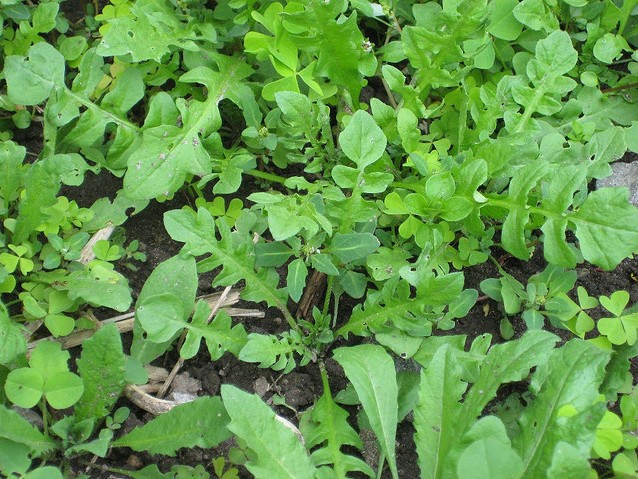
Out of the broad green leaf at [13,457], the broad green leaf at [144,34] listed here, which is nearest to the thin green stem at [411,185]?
the broad green leaf at [144,34]

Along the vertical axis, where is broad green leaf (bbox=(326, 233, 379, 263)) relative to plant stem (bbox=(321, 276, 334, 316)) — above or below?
above

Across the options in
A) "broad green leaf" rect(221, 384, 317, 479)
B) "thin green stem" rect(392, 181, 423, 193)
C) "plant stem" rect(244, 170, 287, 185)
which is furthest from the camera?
"plant stem" rect(244, 170, 287, 185)

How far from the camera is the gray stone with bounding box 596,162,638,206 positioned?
284 centimetres

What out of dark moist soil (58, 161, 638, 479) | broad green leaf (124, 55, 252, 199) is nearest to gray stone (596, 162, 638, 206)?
dark moist soil (58, 161, 638, 479)

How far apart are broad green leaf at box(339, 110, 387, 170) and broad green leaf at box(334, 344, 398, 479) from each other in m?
0.67

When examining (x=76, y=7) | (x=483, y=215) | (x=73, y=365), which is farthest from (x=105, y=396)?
(x=76, y=7)

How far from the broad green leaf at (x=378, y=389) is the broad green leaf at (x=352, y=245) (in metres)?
0.35

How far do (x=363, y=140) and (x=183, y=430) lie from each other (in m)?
1.16

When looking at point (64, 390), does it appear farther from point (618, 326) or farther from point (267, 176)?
point (618, 326)

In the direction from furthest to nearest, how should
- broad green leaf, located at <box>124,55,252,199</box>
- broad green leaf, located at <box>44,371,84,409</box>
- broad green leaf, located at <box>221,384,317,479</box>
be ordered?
1. broad green leaf, located at <box>124,55,252,199</box>
2. broad green leaf, located at <box>44,371,84,409</box>
3. broad green leaf, located at <box>221,384,317,479</box>

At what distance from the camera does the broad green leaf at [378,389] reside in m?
2.24

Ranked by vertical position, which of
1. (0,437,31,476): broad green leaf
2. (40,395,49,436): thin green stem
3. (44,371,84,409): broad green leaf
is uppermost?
(44,371,84,409): broad green leaf

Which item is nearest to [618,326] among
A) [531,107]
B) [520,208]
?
[520,208]

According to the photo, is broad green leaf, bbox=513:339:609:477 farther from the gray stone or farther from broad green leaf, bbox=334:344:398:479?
the gray stone
